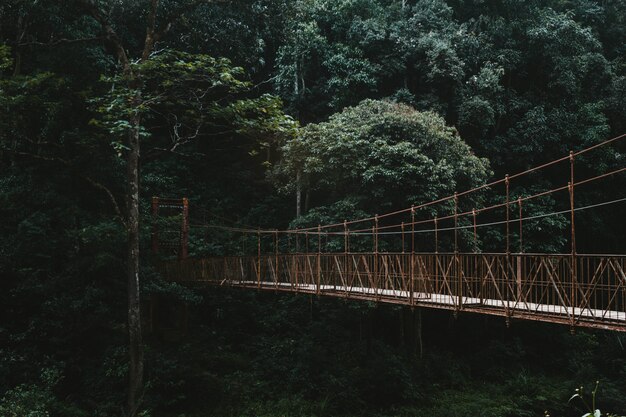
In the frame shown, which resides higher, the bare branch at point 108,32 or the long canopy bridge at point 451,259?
the bare branch at point 108,32

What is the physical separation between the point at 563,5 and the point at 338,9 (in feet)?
20.5

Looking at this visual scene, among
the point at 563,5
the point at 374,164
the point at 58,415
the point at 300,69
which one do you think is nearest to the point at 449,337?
the point at 374,164

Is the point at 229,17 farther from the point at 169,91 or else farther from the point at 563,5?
the point at 563,5

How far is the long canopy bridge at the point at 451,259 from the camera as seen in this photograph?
4574 mm

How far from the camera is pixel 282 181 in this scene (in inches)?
469

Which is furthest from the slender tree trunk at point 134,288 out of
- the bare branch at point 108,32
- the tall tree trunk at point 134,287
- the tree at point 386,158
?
the tree at point 386,158

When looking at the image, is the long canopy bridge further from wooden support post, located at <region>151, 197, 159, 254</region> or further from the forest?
the forest

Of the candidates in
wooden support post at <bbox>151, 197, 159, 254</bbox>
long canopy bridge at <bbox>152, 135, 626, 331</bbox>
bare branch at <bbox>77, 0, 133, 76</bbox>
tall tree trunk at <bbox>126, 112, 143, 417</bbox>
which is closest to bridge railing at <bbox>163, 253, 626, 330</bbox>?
long canopy bridge at <bbox>152, 135, 626, 331</bbox>

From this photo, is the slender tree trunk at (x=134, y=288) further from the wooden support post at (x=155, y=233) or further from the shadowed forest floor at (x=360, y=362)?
the wooden support post at (x=155, y=233)

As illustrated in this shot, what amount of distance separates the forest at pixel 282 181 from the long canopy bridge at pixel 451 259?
187mm

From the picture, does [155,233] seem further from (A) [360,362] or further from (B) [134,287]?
(A) [360,362]

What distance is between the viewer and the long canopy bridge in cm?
457

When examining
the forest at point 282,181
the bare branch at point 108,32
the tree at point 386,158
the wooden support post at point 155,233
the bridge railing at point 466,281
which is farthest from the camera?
the wooden support post at point 155,233

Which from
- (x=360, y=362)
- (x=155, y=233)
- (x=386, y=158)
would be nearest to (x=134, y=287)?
(x=155, y=233)
